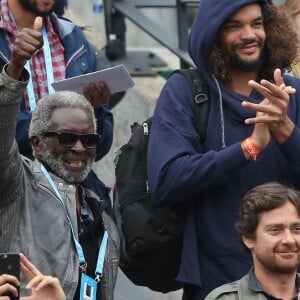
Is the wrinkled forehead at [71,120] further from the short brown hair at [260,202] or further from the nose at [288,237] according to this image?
the nose at [288,237]

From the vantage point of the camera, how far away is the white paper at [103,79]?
7.15 meters

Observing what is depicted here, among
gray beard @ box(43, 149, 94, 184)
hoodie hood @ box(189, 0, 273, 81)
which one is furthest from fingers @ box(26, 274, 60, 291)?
hoodie hood @ box(189, 0, 273, 81)

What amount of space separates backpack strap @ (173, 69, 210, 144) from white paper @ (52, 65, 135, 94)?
395 millimetres

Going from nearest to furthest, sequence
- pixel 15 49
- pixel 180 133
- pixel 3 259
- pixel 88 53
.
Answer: pixel 3 259, pixel 15 49, pixel 180 133, pixel 88 53

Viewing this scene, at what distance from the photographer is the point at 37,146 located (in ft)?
22.5

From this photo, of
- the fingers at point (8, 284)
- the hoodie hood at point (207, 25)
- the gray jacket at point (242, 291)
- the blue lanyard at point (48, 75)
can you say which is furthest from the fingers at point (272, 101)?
the fingers at point (8, 284)

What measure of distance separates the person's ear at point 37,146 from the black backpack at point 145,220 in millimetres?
384

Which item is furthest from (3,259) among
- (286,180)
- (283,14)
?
(283,14)

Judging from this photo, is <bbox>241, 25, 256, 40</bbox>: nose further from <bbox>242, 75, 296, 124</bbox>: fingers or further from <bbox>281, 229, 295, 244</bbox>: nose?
<bbox>281, 229, 295, 244</bbox>: nose

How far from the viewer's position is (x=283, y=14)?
7.16 meters

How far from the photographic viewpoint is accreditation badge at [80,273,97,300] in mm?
6566

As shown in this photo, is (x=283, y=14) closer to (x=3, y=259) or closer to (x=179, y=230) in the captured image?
(x=179, y=230)

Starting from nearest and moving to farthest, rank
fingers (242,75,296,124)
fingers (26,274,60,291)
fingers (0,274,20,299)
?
1. fingers (0,274,20,299)
2. fingers (26,274,60,291)
3. fingers (242,75,296,124)

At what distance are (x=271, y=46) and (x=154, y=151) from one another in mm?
771
